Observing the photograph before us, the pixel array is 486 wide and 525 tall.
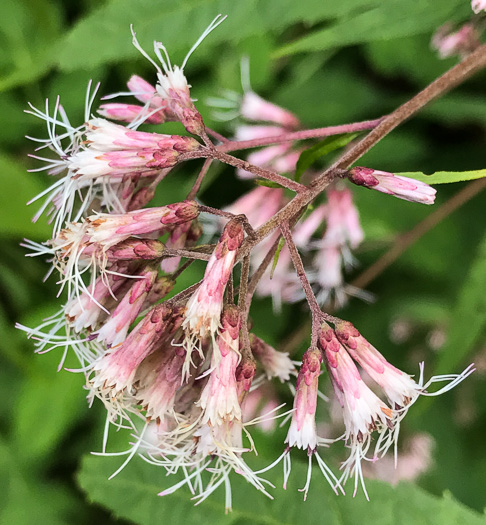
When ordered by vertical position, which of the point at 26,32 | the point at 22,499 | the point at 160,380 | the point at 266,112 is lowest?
the point at 22,499

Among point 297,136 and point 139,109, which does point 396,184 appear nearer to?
point 297,136

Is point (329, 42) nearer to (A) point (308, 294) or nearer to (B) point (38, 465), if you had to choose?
(A) point (308, 294)

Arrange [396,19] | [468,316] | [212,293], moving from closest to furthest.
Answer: [212,293] → [396,19] → [468,316]

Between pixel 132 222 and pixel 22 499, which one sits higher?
pixel 132 222

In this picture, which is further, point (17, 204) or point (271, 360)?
point (17, 204)

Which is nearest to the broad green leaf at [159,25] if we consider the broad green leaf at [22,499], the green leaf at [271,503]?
the green leaf at [271,503]

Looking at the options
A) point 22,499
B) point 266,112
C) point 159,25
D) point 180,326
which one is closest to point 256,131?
point 266,112
